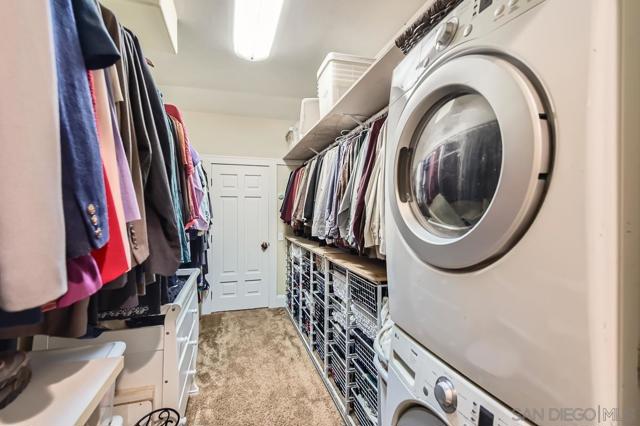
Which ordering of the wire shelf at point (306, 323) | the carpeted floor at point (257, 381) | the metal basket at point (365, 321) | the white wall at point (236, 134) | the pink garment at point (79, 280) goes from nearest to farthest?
the pink garment at point (79, 280), the metal basket at point (365, 321), the carpeted floor at point (257, 381), the wire shelf at point (306, 323), the white wall at point (236, 134)

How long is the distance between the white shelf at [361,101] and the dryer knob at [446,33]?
1.12ft

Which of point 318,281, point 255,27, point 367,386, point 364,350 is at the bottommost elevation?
Result: point 367,386

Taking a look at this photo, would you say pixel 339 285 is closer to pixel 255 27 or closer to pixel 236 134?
pixel 255 27

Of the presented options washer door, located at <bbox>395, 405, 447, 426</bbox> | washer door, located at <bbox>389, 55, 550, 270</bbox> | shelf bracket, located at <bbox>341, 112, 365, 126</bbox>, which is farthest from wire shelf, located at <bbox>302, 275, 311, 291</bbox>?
washer door, located at <bbox>389, 55, 550, 270</bbox>

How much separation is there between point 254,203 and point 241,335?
1577 millimetres

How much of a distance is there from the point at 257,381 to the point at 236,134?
272 centimetres

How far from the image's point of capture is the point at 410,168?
2.73 feet

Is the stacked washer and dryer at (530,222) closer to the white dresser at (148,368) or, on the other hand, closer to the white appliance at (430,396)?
the white appliance at (430,396)

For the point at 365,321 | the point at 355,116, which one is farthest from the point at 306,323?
the point at 355,116

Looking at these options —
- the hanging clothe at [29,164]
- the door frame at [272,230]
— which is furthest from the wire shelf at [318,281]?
the hanging clothe at [29,164]

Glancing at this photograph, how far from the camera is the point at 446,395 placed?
60cm

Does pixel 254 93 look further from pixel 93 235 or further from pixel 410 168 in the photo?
pixel 93 235

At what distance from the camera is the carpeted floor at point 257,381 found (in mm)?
1686

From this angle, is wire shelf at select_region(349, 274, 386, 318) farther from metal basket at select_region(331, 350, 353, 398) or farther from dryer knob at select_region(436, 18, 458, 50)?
dryer knob at select_region(436, 18, 458, 50)
